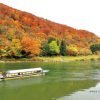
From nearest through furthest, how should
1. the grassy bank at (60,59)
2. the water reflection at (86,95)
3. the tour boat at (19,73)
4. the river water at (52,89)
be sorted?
the water reflection at (86,95) < the river water at (52,89) < the tour boat at (19,73) < the grassy bank at (60,59)

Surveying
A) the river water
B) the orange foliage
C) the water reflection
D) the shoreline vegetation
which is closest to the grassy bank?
the shoreline vegetation

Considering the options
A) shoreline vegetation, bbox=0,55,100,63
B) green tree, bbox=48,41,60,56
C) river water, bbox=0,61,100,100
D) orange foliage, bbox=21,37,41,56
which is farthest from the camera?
green tree, bbox=48,41,60,56

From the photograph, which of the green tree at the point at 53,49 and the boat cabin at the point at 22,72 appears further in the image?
the green tree at the point at 53,49

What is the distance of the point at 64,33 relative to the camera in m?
169

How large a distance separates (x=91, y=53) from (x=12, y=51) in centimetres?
3496

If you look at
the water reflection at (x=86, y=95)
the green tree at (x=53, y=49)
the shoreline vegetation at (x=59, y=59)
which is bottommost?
the water reflection at (x=86, y=95)

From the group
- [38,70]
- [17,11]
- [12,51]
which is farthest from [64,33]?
[38,70]

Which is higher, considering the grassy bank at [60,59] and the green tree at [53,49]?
the green tree at [53,49]

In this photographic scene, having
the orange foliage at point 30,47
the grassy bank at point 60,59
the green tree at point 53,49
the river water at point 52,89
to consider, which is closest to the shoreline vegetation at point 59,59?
the grassy bank at point 60,59

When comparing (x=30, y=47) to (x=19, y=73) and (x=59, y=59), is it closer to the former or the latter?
(x=59, y=59)

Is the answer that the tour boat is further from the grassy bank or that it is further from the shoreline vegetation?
the grassy bank

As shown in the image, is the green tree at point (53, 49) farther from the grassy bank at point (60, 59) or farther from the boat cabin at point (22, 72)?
the boat cabin at point (22, 72)

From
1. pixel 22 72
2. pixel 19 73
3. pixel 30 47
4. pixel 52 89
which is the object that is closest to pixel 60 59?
pixel 30 47

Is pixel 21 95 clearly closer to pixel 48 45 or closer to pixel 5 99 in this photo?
pixel 5 99
